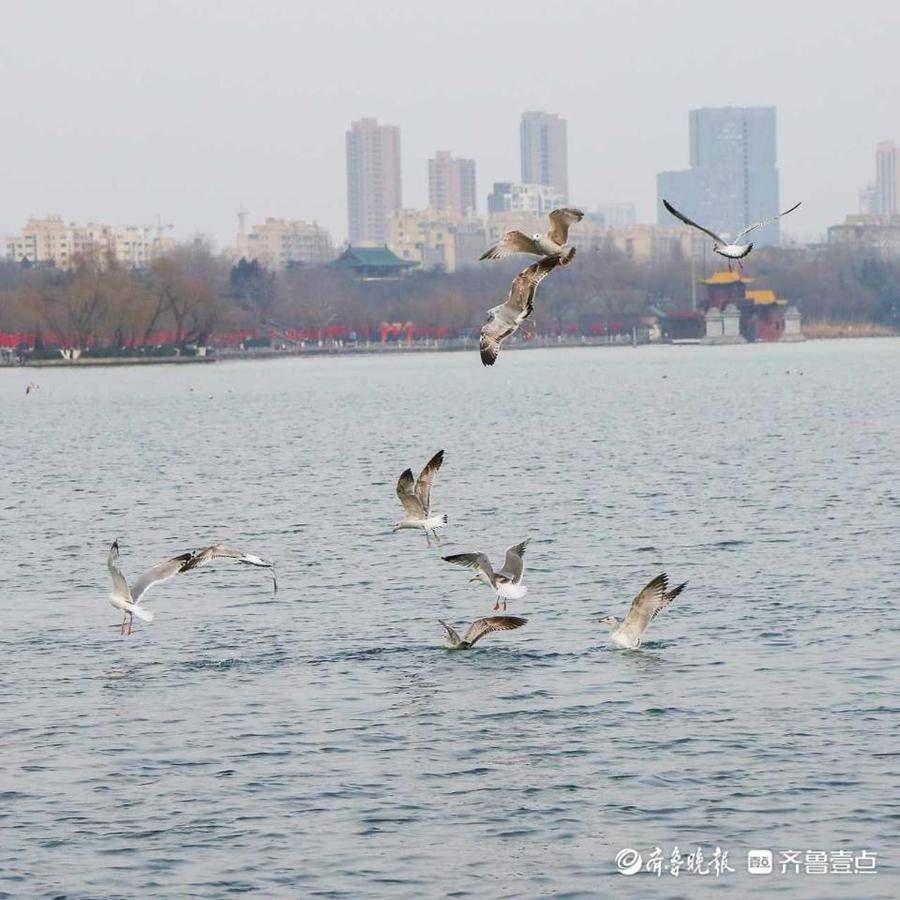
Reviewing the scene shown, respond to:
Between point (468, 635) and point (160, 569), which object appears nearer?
point (160, 569)

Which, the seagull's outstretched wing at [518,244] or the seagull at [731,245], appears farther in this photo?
the seagull's outstretched wing at [518,244]

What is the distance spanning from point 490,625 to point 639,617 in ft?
5.41

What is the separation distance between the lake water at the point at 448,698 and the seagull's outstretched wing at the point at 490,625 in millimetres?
291

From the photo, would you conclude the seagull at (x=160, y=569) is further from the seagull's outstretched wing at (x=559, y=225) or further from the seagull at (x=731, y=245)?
the seagull at (x=731, y=245)

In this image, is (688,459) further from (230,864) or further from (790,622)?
(230,864)

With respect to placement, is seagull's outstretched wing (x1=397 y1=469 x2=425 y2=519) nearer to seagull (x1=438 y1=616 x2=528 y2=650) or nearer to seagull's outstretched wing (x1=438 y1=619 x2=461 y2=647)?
seagull (x1=438 y1=616 x2=528 y2=650)

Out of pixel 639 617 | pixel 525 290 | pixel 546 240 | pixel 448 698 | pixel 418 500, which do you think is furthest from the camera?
pixel 639 617

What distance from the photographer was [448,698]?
21.6 m

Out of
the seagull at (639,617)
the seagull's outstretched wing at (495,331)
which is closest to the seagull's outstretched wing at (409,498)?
the seagull at (639,617)

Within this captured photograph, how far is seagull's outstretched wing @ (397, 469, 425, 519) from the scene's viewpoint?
21.3m

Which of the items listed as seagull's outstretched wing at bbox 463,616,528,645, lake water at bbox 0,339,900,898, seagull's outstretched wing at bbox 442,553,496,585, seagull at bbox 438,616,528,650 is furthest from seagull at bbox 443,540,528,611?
seagull at bbox 438,616,528,650

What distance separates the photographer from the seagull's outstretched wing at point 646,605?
73.7 ft

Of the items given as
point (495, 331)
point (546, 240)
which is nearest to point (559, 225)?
point (546, 240)

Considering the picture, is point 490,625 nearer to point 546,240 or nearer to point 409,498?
point 409,498
